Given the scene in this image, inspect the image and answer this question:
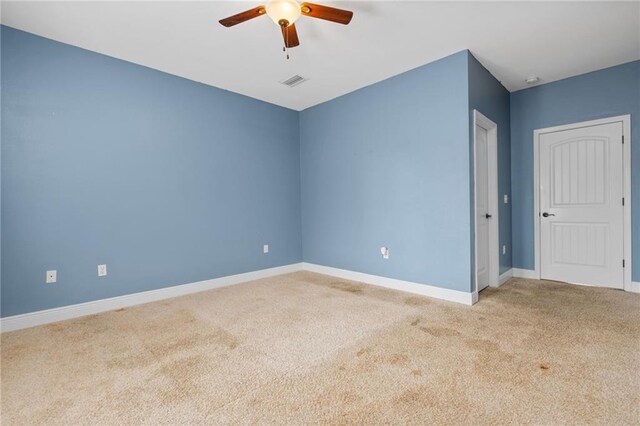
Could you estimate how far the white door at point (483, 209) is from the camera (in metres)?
3.66

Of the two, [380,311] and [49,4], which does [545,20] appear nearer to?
[380,311]

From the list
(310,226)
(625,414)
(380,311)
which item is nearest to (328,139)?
(310,226)

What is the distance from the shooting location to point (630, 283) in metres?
3.51

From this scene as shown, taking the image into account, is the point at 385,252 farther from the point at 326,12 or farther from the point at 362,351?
the point at 326,12

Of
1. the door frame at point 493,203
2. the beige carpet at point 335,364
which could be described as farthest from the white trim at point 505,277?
the beige carpet at point 335,364

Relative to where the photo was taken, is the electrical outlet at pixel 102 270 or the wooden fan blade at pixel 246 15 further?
the electrical outlet at pixel 102 270

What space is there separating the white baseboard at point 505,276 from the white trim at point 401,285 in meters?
0.95

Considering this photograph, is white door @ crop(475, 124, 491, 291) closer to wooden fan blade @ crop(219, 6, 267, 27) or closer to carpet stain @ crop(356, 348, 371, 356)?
carpet stain @ crop(356, 348, 371, 356)

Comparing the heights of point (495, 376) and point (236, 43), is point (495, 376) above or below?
below

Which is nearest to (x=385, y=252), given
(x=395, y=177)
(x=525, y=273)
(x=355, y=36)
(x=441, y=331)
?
(x=395, y=177)

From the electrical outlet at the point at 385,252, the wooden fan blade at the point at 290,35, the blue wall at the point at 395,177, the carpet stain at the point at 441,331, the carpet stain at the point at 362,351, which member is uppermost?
the wooden fan blade at the point at 290,35

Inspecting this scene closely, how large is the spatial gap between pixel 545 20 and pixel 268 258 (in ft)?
13.9

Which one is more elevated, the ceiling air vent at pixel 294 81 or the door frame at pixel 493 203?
the ceiling air vent at pixel 294 81

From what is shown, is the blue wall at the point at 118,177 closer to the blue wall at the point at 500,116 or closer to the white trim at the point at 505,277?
the blue wall at the point at 500,116
